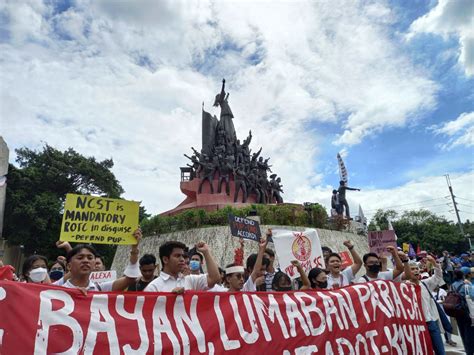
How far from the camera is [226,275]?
421 centimetres

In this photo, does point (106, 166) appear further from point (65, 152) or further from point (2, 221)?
point (2, 221)

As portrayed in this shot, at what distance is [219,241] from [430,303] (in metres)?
13.9

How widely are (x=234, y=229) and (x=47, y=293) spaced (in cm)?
608

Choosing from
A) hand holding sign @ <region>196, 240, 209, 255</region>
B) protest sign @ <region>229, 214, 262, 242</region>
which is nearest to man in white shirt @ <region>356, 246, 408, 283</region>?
hand holding sign @ <region>196, 240, 209, 255</region>

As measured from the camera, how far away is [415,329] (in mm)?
4582

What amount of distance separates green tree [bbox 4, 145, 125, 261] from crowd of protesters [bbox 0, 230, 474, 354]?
946 inches

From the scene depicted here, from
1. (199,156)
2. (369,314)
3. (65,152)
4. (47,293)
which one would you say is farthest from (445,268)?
(65,152)

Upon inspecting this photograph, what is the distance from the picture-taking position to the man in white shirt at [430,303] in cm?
467

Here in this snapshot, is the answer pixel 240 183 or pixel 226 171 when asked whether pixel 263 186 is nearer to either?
pixel 240 183

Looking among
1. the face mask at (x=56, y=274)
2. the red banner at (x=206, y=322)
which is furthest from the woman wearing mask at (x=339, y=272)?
the face mask at (x=56, y=274)

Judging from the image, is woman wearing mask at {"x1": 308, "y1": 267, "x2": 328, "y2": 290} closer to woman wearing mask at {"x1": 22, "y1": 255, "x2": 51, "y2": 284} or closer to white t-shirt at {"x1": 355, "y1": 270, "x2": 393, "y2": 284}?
white t-shirt at {"x1": 355, "y1": 270, "x2": 393, "y2": 284}

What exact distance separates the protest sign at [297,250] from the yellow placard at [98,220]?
264 cm

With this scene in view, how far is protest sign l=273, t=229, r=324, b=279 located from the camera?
6.15 meters

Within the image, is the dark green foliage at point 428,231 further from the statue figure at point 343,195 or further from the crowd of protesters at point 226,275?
the crowd of protesters at point 226,275
